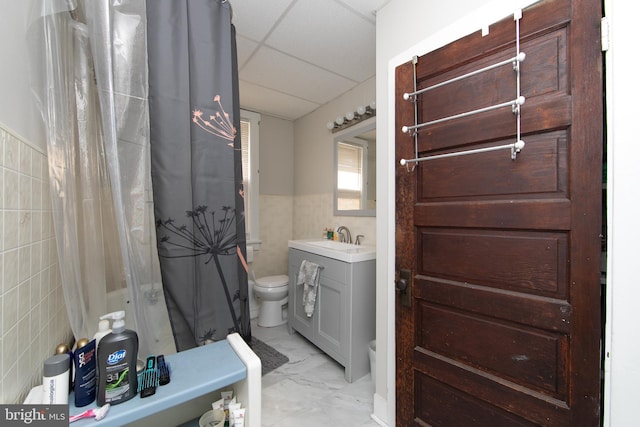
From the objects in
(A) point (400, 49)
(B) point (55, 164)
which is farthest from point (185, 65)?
(A) point (400, 49)

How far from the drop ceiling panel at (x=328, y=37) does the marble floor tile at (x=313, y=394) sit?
244 cm

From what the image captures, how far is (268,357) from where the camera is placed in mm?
2189

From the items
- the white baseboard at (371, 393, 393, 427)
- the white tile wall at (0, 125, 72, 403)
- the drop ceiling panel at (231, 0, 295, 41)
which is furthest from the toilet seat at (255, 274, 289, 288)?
the drop ceiling panel at (231, 0, 295, 41)

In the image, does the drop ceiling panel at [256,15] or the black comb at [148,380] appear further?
the drop ceiling panel at [256,15]

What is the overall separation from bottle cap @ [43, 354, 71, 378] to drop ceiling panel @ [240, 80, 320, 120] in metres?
2.35

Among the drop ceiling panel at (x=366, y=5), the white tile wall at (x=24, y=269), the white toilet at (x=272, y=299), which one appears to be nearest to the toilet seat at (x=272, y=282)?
the white toilet at (x=272, y=299)

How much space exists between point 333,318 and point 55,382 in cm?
163

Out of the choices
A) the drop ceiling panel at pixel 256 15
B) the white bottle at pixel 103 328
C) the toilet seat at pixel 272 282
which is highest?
the drop ceiling panel at pixel 256 15

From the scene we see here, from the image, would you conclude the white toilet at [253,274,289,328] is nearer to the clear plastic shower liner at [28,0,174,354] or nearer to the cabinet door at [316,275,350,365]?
the cabinet door at [316,275,350,365]

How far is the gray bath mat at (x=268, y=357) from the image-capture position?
6.73 feet

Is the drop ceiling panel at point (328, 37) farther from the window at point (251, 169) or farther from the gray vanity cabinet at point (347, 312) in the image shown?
the gray vanity cabinet at point (347, 312)

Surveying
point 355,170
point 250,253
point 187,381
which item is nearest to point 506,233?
point 187,381

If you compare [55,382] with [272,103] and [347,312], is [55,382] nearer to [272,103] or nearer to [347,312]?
[347,312]

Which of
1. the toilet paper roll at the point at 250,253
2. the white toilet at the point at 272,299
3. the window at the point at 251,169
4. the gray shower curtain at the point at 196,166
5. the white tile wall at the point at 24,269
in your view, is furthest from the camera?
the window at the point at 251,169
